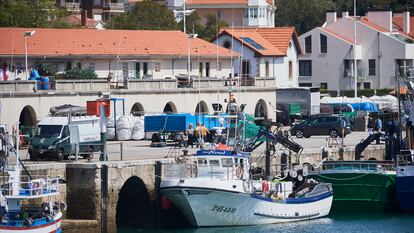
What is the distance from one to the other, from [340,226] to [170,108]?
2434 centimetres

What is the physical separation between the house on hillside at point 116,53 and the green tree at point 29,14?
40.8 feet

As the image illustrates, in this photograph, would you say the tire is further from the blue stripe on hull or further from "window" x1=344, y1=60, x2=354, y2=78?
"window" x1=344, y1=60, x2=354, y2=78

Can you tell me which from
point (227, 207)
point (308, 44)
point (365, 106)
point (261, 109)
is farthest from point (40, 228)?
point (308, 44)

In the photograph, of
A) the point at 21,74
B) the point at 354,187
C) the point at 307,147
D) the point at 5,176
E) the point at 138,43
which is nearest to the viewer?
the point at 5,176

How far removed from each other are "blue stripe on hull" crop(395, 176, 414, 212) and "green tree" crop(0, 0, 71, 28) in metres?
43.5

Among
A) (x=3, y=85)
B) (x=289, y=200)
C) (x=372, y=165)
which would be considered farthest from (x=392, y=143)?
(x=3, y=85)

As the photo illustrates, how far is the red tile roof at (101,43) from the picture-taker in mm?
81125

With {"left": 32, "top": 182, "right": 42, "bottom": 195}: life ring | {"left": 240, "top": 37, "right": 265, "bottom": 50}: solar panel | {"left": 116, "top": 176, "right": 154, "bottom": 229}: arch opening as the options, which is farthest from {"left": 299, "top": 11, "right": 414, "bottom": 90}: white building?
{"left": 32, "top": 182, "right": 42, "bottom": 195}: life ring

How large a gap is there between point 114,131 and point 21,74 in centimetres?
960

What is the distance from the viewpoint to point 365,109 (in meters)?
94.0

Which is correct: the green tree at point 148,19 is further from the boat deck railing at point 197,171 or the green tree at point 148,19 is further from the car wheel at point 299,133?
the boat deck railing at point 197,171

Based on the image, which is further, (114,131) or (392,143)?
(114,131)

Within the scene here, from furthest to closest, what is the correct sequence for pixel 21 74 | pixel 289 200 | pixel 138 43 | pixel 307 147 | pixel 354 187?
pixel 138 43 → pixel 21 74 → pixel 307 147 → pixel 354 187 → pixel 289 200

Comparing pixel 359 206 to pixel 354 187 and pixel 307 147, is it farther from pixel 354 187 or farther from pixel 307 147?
pixel 307 147
